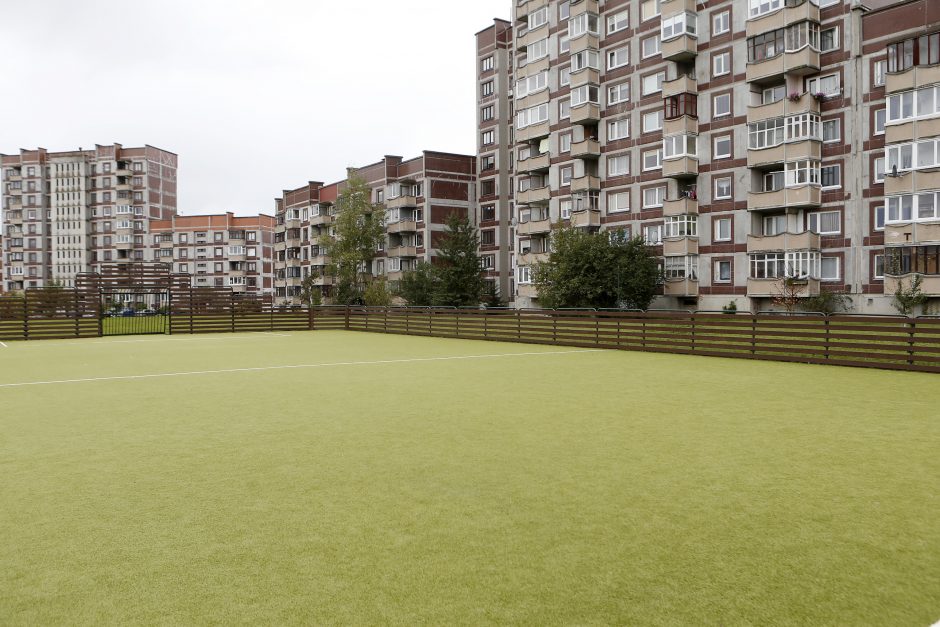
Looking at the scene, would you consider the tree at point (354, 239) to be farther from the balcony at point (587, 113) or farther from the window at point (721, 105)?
the window at point (721, 105)

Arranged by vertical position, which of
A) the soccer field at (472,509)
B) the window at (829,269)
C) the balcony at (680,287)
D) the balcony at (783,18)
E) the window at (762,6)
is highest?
the window at (762,6)

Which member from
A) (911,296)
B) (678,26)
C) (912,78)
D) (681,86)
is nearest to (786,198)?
(912,78)

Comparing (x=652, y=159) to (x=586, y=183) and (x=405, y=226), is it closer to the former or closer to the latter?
(x=586, y=183)

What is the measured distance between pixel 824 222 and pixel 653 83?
13.6 m

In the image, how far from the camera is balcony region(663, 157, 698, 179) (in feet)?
131

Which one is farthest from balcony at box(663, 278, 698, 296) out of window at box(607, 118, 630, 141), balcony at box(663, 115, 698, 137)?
window at box(607, 118, 630, 141)

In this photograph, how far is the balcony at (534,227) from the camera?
1986 inches

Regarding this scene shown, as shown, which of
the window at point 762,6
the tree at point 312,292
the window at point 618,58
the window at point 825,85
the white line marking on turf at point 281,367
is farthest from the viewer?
the tree at point 312,292

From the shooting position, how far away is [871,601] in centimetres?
355

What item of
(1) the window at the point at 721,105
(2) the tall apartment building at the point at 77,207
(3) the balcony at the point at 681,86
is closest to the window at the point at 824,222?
(1) the window at the point at 721,105

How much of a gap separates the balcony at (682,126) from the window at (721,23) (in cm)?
476

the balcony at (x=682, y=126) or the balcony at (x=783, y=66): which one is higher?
the balcony at (x=783, y=66)

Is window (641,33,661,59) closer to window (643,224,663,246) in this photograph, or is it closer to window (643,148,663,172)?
window (643,148,663,172)

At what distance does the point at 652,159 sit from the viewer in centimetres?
4306
